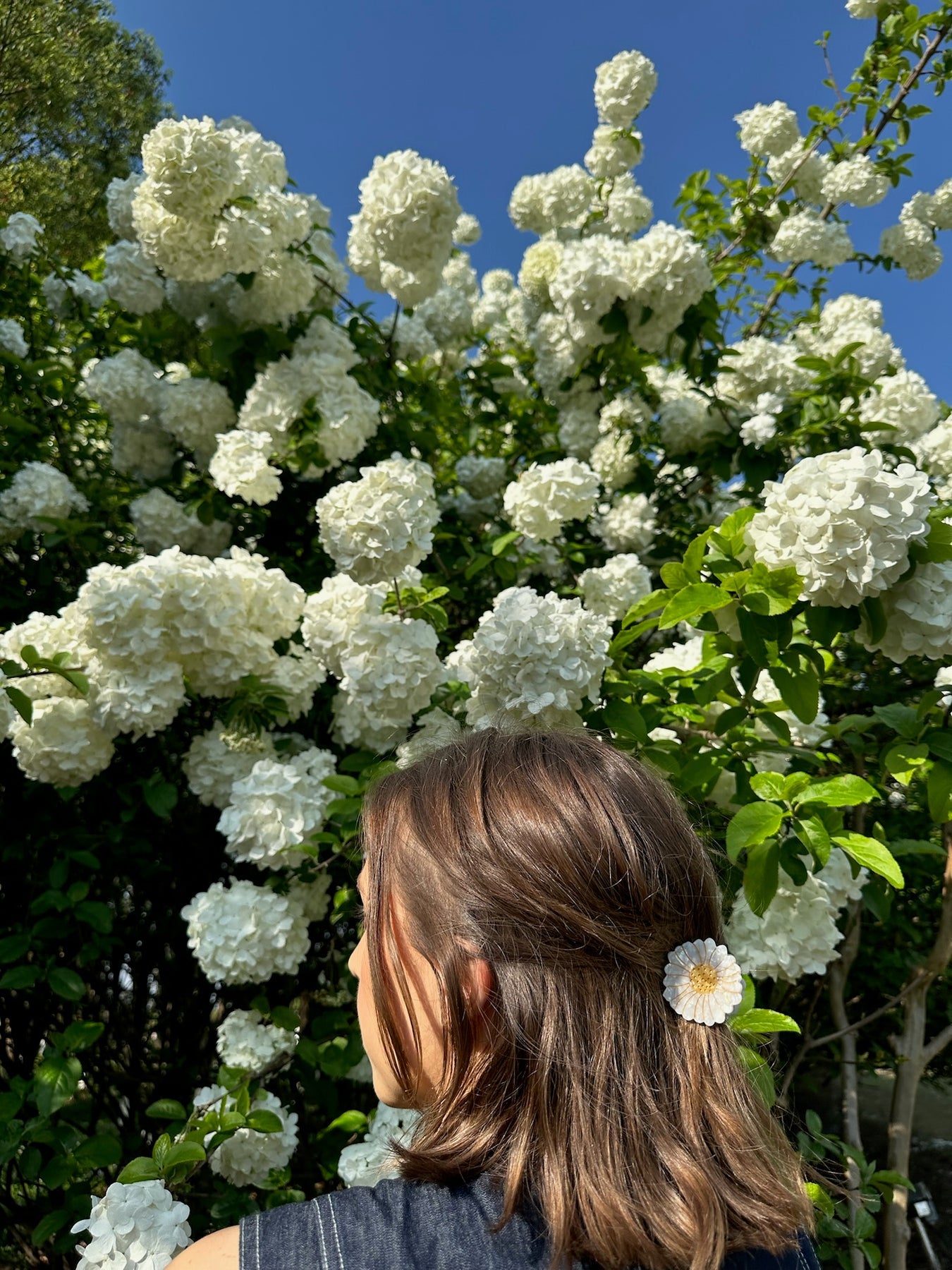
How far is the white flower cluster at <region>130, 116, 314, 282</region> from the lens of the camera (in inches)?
95.8

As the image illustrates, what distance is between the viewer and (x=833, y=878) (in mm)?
1757

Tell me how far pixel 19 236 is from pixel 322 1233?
3736 mm

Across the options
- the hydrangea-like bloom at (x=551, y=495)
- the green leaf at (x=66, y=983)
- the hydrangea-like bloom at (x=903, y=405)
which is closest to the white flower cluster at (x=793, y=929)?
the hydrangea-like bloom at (x=551, y=495)

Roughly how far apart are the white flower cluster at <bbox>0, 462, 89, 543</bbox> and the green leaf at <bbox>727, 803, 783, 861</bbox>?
2.28m

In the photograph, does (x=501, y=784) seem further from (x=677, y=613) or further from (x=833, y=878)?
(x=833, y=878)

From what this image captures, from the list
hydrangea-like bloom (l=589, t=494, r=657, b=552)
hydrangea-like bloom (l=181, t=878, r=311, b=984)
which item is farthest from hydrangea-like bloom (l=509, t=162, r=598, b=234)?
hydrangea-like bloom (l=181, t=878, r=311, b=984)

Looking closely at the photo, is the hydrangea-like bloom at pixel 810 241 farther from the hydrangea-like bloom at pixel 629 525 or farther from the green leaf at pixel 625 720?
the green leaf at pixel 625 720

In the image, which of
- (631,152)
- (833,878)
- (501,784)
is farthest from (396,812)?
(631,152)

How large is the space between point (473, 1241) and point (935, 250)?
4602 mm

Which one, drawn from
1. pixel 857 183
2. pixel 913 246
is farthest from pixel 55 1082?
pixel 913 246

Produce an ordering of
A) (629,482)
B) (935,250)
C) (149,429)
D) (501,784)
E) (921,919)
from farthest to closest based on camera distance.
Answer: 1. (935,250)
2. (921,919)
3. (629,482)
4. (149,429)
5. (501,784)

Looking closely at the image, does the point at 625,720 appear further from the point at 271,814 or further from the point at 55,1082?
the point at 55,1082

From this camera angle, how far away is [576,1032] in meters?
0.93

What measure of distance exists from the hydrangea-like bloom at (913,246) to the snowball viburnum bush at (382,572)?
0.05ft
